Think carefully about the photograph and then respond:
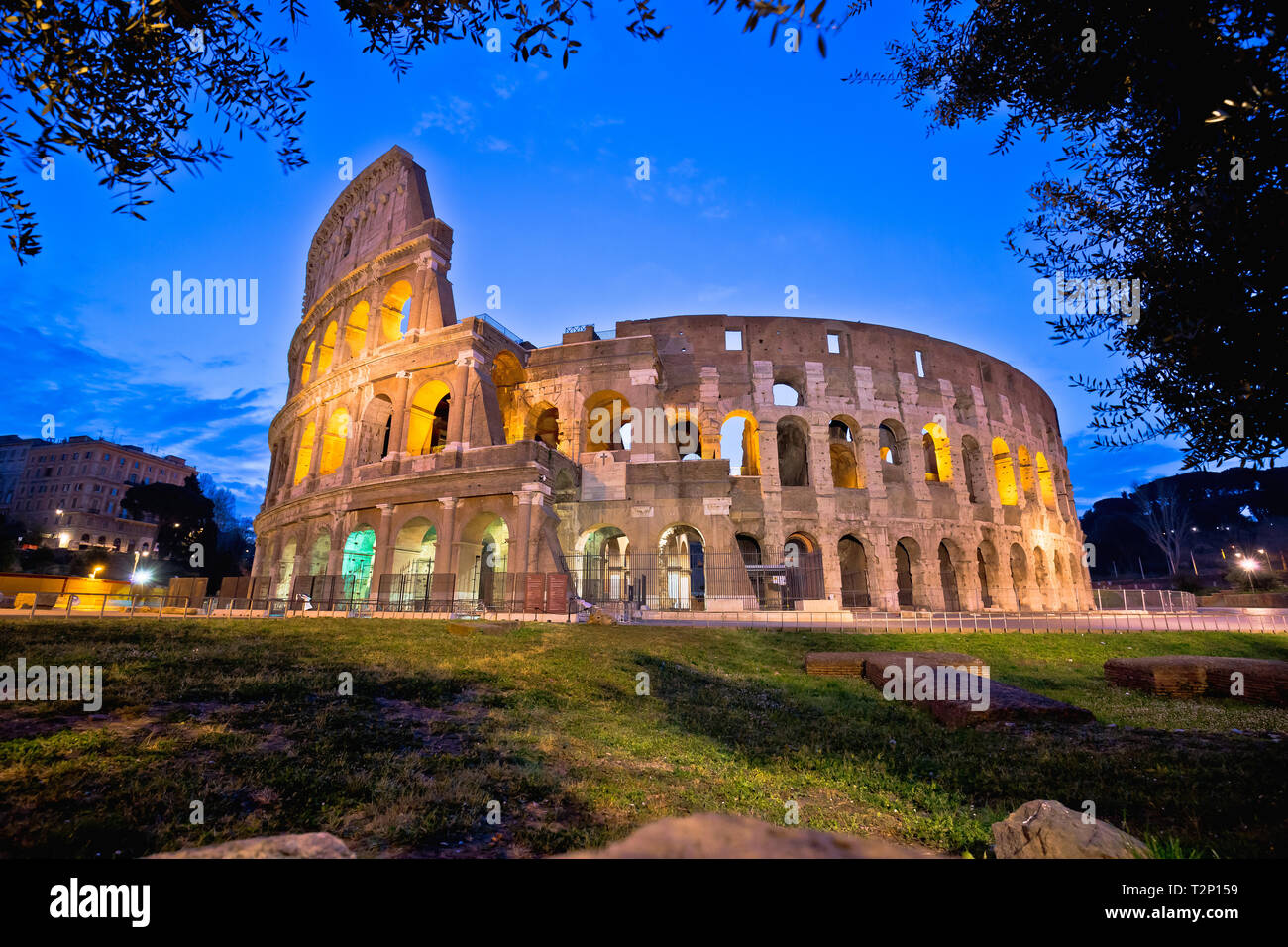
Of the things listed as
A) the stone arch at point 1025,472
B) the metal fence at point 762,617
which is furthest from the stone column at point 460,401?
the stone arch at point 1025,472

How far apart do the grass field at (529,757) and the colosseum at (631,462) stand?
1227cm

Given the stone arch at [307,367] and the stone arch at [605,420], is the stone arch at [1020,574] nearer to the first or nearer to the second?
the stone arch at [605,420]

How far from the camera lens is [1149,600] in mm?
28859

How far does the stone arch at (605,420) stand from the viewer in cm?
2834

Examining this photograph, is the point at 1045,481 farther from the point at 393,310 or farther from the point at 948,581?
the point at 393,310

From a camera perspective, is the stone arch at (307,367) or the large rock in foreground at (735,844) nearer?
the large rock in foreground at (735,844)

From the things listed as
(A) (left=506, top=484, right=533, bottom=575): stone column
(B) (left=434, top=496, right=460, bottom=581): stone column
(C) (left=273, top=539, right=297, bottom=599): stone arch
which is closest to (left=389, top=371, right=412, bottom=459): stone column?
(B) (left=434, top=496, right=460, bottom=581): stone column

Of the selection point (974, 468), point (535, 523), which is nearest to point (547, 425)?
point (535, 523)

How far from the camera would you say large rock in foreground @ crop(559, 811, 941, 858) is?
78.0 inches

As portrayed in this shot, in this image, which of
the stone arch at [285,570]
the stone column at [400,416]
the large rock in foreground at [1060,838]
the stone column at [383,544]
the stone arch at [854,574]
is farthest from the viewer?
the stone arch at [285,570]

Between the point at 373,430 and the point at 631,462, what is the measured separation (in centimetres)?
1290

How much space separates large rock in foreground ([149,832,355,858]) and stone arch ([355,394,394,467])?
2694 centimetres
